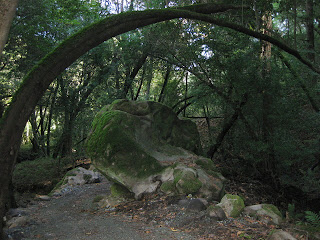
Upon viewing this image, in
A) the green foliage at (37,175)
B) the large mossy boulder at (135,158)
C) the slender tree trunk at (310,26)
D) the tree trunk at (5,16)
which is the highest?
the slender tree trunk at (310,26)

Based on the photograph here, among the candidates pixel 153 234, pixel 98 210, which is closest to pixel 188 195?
pixel 153 234

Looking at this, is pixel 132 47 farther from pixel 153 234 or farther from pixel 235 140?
pixel 153 234

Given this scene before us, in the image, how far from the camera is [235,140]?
34.1ft

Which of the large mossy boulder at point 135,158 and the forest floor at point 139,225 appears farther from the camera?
the large mossy boulder at point 135,158

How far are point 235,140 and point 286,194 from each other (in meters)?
2.72

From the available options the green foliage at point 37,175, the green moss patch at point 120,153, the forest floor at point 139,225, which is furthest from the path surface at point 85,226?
the green foliage at point 37,175

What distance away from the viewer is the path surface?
445 centimetres

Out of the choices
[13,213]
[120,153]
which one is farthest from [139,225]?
[13,213]

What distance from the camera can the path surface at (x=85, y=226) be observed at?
4445 millimetres

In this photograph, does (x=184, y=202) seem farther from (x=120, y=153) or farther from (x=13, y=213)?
(x=13, y=213)

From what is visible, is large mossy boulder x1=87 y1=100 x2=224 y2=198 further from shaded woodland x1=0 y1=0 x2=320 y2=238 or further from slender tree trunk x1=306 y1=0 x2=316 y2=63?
slender tree trunk x1=306 y1=0 x2=316 y2=63

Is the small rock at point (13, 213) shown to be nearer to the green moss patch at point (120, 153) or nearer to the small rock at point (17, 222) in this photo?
the small rock at point (17, 222)

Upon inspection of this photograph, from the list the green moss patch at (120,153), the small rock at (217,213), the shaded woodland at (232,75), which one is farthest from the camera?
the shaded woodland at (232,75)

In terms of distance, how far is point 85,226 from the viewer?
499cm
